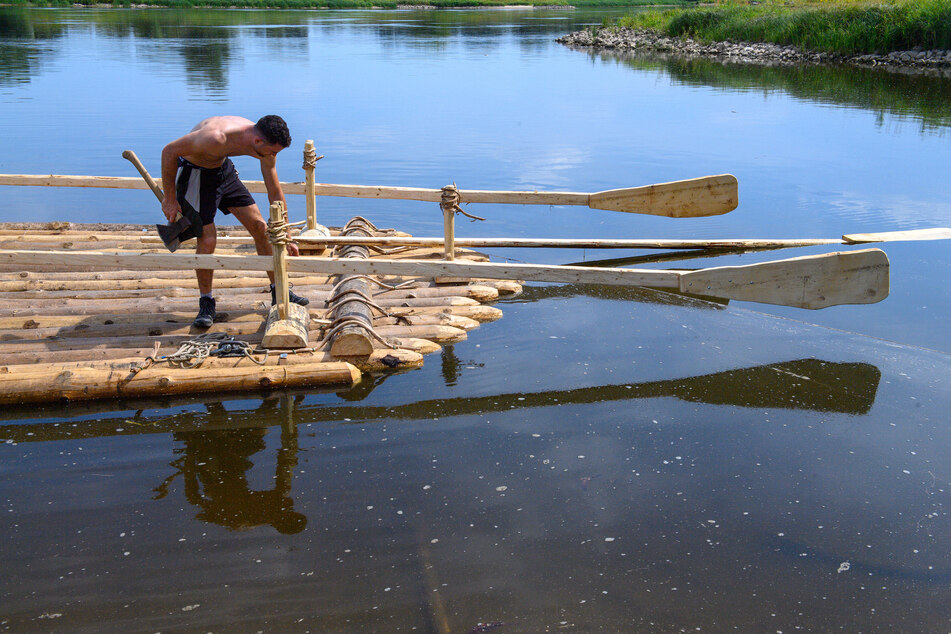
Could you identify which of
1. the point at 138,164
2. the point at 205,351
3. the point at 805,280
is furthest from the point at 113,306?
the point at 805,280

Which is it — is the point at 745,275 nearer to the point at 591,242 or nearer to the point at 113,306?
the point at 591,242

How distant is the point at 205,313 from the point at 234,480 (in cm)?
196

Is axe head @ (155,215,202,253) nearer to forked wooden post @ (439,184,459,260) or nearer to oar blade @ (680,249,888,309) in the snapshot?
forked wooden post @ (439,184,459,260)

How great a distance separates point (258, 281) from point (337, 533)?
353 cm

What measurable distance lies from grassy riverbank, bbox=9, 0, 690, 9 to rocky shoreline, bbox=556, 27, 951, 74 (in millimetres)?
26016

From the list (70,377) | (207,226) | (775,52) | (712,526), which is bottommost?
(712,526)

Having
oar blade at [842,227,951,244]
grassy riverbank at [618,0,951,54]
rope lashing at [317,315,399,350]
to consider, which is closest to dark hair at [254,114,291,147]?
rope lashing at [317,315,399,350]

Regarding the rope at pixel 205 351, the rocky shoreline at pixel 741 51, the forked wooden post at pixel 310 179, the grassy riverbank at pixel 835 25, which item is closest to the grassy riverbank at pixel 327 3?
the rocky shoreline at pixel 741 51

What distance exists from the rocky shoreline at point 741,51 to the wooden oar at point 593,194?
68.5ft

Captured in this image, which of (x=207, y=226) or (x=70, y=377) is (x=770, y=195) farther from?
(x=70, y=377)

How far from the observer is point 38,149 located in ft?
47.7

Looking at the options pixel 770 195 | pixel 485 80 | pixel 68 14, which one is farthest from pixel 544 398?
pixel 68 14

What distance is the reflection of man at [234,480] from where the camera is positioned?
4305 mm

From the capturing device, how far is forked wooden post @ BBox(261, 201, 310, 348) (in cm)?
576
